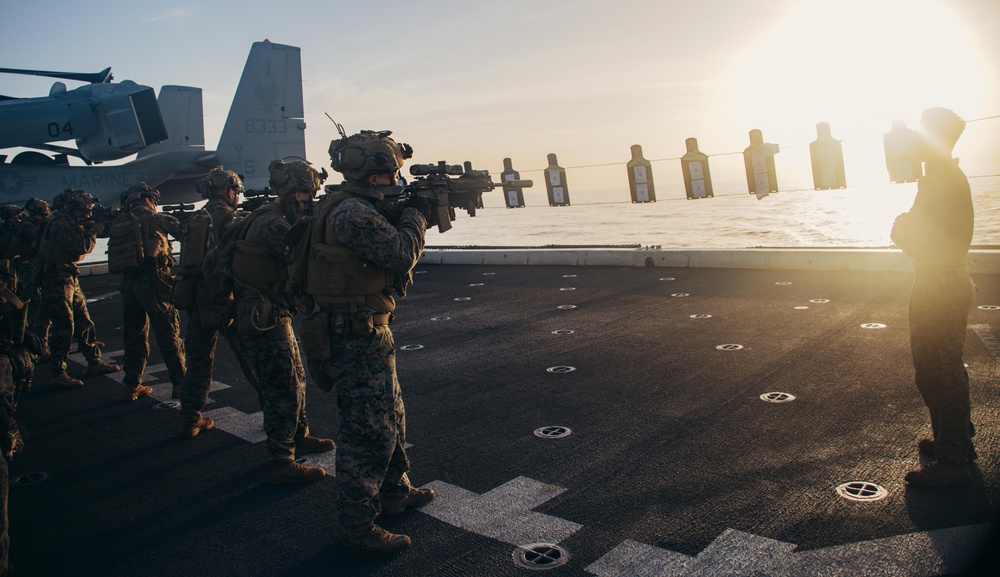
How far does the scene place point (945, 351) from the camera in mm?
3750

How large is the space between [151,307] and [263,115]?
2150 centimetres

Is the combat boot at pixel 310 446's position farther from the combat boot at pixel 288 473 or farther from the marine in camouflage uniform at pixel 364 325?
the marine in camouflage uniform at pixel 364 325

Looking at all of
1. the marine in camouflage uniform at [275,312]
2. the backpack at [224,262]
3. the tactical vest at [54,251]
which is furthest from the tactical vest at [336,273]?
the tactical vest at [54,251]

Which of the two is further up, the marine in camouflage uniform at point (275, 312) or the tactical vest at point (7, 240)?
the tactical vest at point (7, 240)

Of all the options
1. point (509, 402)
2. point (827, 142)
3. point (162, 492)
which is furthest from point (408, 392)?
point (827, 142)

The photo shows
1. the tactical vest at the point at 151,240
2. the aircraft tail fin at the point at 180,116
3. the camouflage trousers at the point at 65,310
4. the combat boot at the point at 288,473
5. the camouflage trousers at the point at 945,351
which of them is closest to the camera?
the camouflage trousers at the point at 945,351

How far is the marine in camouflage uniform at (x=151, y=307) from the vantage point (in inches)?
262

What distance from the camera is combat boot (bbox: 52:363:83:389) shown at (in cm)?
734

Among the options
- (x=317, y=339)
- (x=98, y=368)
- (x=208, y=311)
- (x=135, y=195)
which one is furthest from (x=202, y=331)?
(x=98, y=368)

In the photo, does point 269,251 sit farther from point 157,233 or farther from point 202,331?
point 157,233

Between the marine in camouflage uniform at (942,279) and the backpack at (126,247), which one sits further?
the backpack at (126,247)

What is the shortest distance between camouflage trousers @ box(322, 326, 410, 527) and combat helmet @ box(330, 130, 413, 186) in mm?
850

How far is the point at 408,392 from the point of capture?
245 inches

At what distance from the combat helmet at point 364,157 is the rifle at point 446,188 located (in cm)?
29
